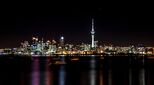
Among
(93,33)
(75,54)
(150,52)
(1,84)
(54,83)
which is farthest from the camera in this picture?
(75,54)

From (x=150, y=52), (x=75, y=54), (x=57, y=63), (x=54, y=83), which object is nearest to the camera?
(x=54, y=83)

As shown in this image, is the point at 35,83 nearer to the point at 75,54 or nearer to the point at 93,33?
the point at 93,33

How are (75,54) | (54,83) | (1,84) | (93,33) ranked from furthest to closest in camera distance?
(75,54)
(93,33)
(54,83)
(1,84)

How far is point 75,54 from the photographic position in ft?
508

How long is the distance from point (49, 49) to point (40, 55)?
20020 mm

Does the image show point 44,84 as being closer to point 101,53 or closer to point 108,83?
point 108,83

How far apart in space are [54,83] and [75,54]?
119260 millimetres

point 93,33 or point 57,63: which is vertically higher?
point 93,33

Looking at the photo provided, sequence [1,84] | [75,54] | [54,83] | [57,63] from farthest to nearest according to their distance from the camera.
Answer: [75,54], [57,63], [54,83], [1,84]

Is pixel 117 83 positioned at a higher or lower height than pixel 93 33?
lower

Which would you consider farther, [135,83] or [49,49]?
[49,49]

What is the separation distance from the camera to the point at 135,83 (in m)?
34.1

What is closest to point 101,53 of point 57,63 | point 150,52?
point 150,52

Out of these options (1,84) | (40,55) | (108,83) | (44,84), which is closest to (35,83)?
(44,84)
